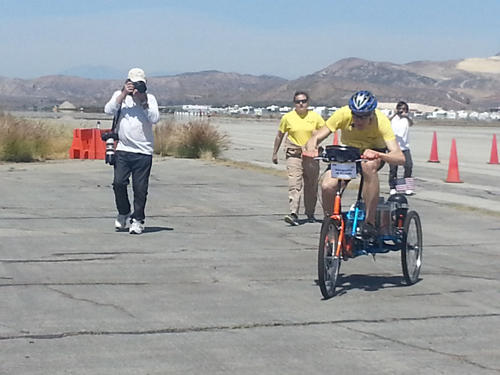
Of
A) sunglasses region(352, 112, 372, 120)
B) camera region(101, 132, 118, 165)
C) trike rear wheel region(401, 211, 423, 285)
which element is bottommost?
trike rear wheel region(401, 211, 423, 285)

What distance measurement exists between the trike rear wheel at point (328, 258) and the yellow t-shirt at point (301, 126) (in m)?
5.21

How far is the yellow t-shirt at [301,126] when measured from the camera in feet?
44.3

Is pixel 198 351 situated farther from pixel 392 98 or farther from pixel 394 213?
pixel 392 98

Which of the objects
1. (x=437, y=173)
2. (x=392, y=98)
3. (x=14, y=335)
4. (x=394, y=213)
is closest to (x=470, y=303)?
(x=394, y=213)

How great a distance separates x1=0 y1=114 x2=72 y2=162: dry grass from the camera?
2364cm

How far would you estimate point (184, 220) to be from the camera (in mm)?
13305

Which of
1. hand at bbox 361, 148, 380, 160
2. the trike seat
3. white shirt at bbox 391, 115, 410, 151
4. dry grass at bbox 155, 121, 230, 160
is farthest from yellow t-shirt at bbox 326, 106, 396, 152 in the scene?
dry grass at bbox 155, 121, 230, 160

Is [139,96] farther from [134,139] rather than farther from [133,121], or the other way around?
[134,139]

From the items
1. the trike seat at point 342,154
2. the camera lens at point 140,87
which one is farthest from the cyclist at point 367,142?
the camera lens at point 140,87

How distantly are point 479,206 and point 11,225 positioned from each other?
26.5 feet

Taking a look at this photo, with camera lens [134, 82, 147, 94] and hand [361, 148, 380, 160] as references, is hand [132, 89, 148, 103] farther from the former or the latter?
hand [361, 148, 380, 160]

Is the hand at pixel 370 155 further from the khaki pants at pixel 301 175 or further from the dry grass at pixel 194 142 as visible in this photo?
the dry grass at pixel 194 142

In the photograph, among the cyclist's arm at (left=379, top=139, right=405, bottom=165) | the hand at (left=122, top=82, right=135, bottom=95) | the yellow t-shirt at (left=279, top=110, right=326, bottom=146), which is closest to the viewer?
the cyclist's arm at (left=379, top=139, right=405, bottom=165)

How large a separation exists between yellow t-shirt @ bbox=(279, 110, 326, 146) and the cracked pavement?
4.12ft
